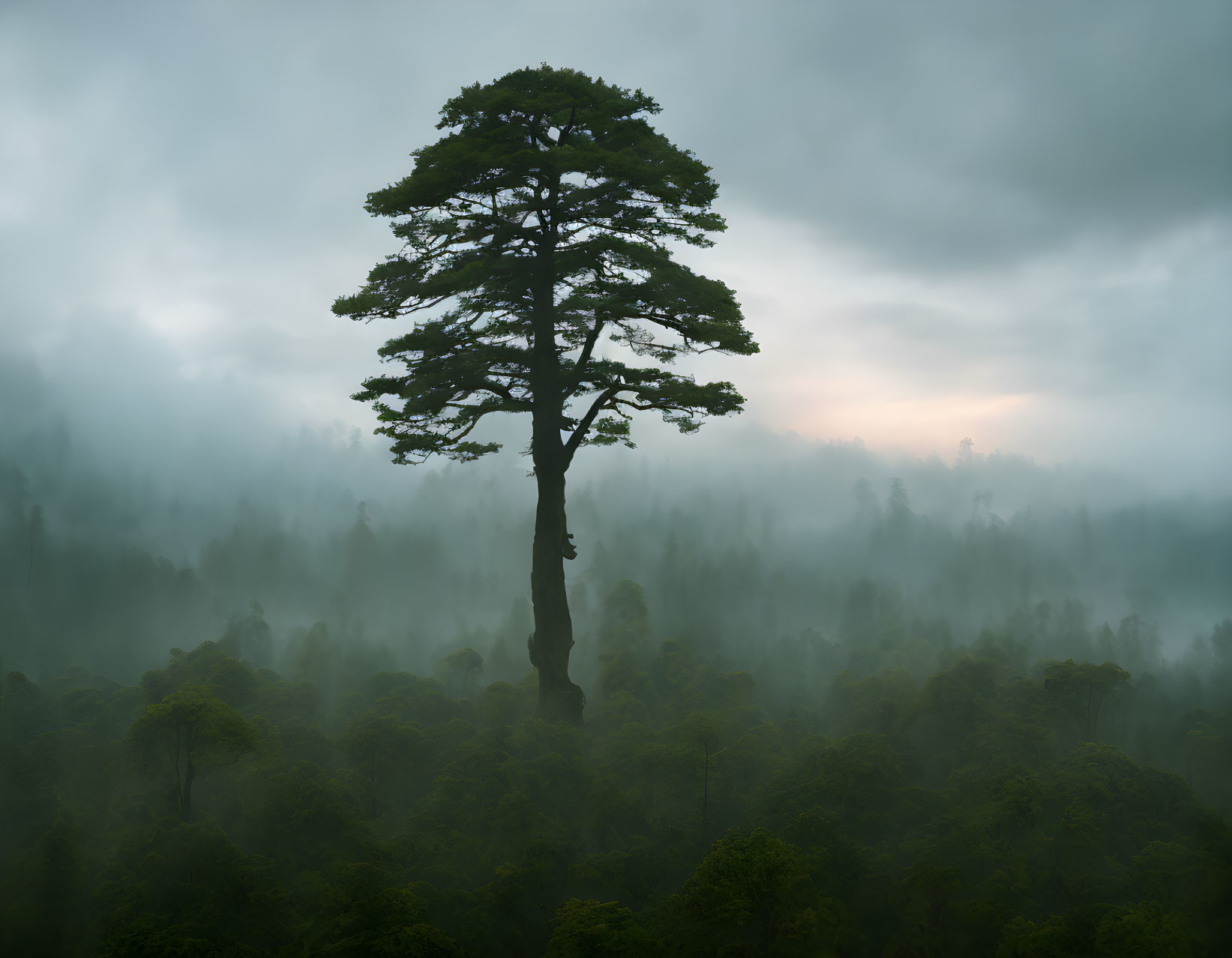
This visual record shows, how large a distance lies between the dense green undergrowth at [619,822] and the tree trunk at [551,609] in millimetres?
1021

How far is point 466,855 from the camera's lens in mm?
10273

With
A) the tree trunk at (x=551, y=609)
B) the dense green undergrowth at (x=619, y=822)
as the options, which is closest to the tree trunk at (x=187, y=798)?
the dense green undergrowth at (x=619, y=822)

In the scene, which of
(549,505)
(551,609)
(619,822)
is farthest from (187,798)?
(549,505)

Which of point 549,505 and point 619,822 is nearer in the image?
point 619,822

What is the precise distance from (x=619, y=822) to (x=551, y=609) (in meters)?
5.46

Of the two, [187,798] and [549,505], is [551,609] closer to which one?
[549,505]

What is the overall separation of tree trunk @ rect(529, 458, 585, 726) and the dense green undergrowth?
1.02 metres

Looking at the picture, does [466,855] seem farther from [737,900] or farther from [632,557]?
[632,557]

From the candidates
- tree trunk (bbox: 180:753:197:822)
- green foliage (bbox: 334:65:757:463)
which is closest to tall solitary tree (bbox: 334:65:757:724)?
green foliage (bbox: 334:65:757:463)

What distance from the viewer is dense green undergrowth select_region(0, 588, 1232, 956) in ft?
25.4

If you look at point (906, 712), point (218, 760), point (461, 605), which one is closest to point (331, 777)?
point (218, 760)

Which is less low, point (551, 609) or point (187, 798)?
point (551, 609)

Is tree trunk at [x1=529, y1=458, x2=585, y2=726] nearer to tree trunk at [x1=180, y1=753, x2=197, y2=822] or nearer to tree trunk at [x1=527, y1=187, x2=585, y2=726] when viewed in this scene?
tree trunk at [x1=527, y1=187, x2=585, y2=726]

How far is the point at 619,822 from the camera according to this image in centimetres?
1152
